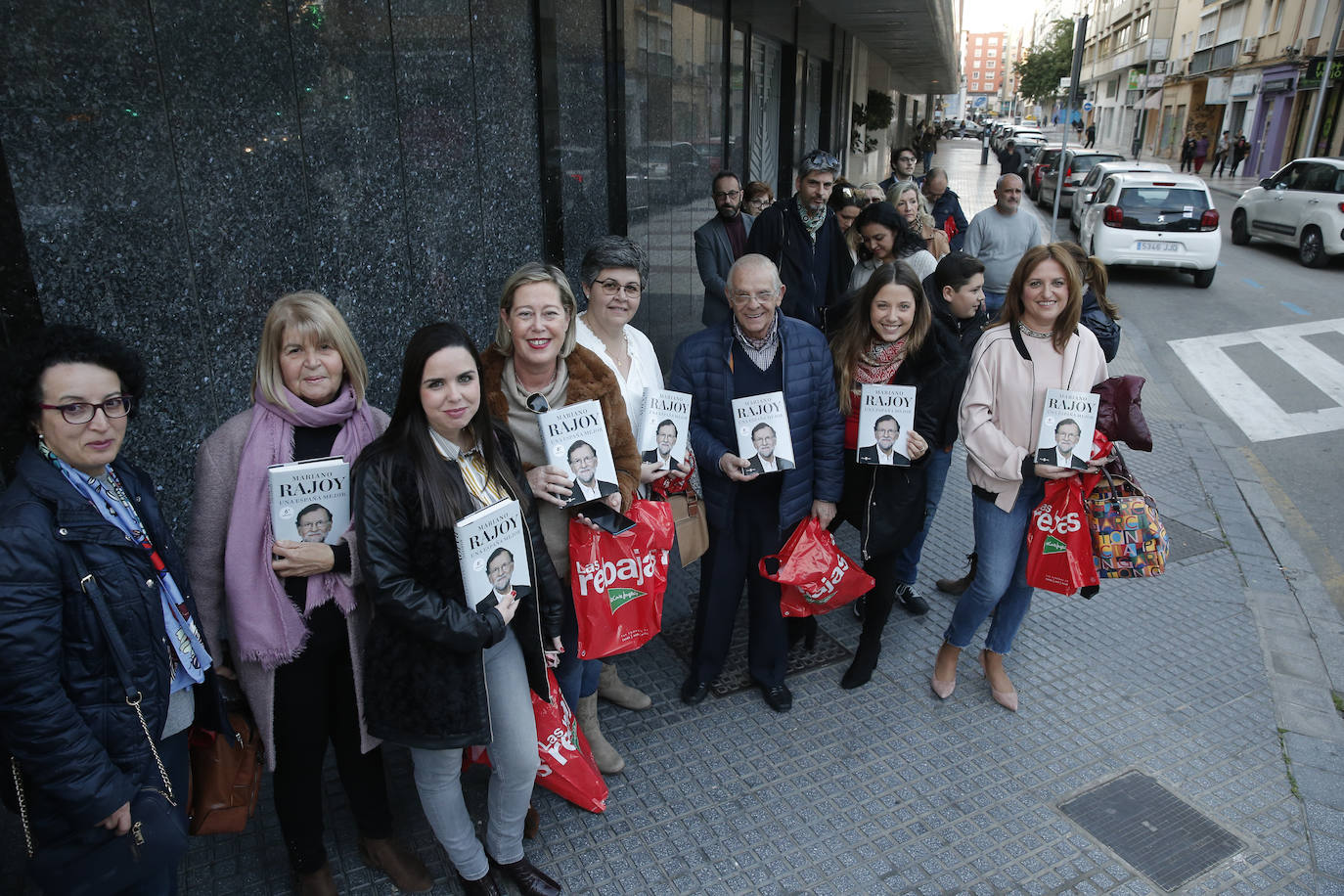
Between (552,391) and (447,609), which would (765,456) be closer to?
(552,391)

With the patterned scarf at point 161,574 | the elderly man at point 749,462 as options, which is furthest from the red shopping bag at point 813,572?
the patterned scarf at point 161,574

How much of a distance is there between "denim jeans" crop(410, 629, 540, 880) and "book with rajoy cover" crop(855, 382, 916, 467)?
5.49ft

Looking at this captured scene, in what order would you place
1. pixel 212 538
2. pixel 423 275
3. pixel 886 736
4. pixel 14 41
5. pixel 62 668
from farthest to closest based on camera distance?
pixel 423 275, pixel 886 736, pixel 14 41, pixel 212 538, pixel 62 668

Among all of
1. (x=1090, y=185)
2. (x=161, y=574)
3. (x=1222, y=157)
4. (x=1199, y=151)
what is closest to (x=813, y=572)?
(x=161, y=574)

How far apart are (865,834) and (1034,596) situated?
88.8 inches

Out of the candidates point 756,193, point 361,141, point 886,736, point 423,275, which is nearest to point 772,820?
point 886,736

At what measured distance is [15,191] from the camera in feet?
9.02

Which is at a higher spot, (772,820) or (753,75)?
(753,75)

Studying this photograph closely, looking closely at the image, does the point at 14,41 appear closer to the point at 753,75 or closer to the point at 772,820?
the point at 772,820

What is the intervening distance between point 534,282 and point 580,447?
569 millimetres

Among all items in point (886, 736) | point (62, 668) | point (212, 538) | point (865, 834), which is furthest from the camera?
point (886, 736)

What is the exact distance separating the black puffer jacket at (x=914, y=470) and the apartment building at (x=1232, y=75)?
30861mm

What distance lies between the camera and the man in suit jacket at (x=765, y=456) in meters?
3.34

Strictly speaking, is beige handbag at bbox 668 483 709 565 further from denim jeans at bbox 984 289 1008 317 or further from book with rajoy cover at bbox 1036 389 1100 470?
denim jeans at bbox 984 289 1008 317
